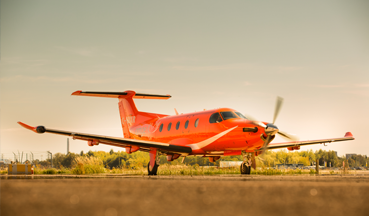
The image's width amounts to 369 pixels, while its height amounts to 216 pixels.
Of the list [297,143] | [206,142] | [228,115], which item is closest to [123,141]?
[206,142]

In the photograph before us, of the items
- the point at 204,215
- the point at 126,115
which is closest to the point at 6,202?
the point at 204,215

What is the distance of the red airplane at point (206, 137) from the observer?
1686cm

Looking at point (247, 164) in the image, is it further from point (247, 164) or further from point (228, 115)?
point (228, 115)

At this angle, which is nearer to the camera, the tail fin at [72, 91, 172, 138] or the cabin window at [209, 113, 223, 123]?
the cabin window at [209, 113, 223, 123]

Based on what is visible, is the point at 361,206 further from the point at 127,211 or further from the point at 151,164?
the point at 151,164

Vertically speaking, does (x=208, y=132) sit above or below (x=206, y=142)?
above

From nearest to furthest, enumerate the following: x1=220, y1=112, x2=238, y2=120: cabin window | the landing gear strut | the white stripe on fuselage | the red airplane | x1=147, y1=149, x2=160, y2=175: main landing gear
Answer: the red airplane
the white stripe on fuselage
x1=220, y1=112, x2=238, y2=120: cabin window
the landing gear strut
x1=147, y1=149, x2=160, y2=175: main landing gear

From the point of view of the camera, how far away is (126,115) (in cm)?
2920

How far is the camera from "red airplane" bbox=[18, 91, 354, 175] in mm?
16859

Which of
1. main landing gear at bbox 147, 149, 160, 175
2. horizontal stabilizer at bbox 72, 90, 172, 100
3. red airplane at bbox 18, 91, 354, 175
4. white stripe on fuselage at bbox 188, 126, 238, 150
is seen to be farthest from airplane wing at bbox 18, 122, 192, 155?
horizontal stabilizer at bbox 72, 90, 172, 100

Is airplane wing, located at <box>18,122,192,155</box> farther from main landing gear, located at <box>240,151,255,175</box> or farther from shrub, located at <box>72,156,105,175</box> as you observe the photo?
shrub, located at <box>72,156,105,175</box>

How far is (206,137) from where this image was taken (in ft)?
62.5

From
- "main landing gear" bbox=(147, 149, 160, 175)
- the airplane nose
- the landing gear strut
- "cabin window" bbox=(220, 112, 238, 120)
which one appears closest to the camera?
the airplane nose

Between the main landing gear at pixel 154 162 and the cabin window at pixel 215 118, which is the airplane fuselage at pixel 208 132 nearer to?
the cabin window at pixel 215 118
